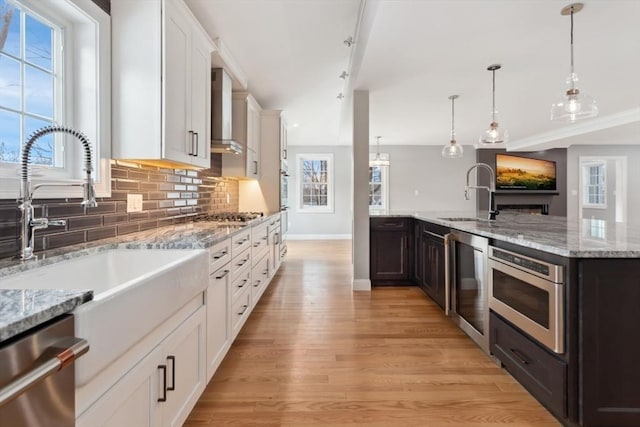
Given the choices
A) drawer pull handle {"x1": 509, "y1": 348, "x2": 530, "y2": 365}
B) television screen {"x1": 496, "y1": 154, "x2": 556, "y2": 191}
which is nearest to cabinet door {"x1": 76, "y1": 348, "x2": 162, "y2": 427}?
drawer pull handle {"x1": 509, "y1": 348, "x2": 530, "y2": 365}

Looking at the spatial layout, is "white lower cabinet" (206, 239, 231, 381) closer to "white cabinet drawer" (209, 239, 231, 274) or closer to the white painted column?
"white cabinet drawer" (209, 239, 231, 274)

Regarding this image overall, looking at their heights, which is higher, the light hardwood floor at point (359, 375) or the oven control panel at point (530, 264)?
the oven control panel at point (530, 264)

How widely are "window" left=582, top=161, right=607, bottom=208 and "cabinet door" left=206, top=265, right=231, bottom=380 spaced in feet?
32.3

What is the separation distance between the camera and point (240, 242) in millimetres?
2381

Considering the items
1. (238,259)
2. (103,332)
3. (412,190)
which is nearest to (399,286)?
(238,259)

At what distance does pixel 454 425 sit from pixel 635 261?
1110 millimetres

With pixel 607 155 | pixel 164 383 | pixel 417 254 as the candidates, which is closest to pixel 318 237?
pixel 417 254

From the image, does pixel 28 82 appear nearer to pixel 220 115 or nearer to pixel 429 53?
pixel 220 115

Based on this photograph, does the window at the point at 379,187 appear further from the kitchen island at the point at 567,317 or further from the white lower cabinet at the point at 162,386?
the white lower cabinet at the point at 162,386

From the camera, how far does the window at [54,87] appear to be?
4.60ft

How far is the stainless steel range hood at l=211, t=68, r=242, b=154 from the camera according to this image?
3.05 metres

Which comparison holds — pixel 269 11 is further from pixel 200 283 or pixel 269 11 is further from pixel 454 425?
pixel 454 425

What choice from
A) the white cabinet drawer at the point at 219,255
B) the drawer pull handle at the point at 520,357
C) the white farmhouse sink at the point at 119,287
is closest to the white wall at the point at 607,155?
the drawer pull handle at the point at 520,357

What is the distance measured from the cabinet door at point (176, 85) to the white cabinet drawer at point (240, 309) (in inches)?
41.8
